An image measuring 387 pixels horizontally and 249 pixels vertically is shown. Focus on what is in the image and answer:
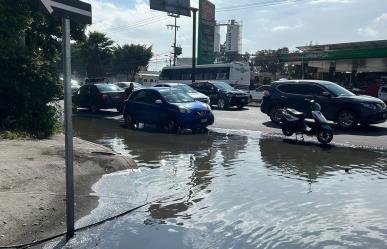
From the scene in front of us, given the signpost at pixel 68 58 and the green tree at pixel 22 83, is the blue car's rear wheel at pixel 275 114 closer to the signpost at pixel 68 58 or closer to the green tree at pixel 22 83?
the green tree at pixel 22 83

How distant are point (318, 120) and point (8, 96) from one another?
29.6 ft

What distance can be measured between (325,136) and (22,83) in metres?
8.91

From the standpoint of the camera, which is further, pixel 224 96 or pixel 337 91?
pixel 224 96

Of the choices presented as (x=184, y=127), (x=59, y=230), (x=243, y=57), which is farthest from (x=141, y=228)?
(x=243, y=57)

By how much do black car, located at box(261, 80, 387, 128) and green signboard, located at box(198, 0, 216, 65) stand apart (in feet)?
121

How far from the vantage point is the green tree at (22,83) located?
12883mm

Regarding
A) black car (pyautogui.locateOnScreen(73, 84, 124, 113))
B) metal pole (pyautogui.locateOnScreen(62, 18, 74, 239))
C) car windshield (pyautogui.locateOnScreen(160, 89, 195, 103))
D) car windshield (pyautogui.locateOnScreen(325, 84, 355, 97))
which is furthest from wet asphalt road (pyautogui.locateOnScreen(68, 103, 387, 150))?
metal pole (pyautogui.locateOnScreen(62, 18, 74, 239))

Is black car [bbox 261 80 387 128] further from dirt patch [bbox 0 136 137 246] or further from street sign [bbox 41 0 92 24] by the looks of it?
street sign [bbox 41 0 92 24]

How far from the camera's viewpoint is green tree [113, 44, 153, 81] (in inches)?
3012

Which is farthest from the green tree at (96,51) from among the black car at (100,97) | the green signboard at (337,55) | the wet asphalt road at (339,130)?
the wet asphalt road at (339,130)

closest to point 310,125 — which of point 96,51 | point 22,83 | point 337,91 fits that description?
point 337,91

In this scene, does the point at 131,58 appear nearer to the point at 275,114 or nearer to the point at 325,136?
the point at 275,114

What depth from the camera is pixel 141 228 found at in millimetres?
5582

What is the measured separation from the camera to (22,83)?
512 inches
